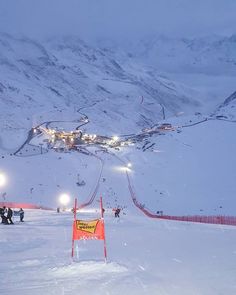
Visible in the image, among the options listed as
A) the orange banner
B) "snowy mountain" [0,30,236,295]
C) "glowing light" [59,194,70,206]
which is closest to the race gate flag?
the orange banner

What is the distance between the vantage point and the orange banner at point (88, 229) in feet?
44.2

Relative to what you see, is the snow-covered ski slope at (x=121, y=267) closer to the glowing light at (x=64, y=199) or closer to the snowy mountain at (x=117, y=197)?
the snowy mountain at (x=117, y=197)

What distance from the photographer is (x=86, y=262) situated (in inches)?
551

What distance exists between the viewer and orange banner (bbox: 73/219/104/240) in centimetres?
1348

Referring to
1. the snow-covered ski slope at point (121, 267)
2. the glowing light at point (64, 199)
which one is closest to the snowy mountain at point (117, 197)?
the snow-covered ski slope at point (121, 267)

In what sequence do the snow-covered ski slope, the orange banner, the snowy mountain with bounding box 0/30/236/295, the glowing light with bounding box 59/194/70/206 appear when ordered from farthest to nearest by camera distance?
the glowing light with bounding box 59/194/70/206 → the orange banner → the snowy mountain with bounding box 0/30/236/295 → the snow-covered ski slope

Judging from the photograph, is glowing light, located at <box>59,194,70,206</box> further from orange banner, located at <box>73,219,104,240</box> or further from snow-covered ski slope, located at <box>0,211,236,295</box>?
orange banner, located at <box>73,219,104,240</box>

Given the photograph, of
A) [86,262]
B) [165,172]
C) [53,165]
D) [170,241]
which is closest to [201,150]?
[165,172]

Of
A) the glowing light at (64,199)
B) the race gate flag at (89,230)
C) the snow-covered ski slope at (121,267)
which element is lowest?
the snow-covered ski slope at (121,267)

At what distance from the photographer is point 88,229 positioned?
13.6 meters

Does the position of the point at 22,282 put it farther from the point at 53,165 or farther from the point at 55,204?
the point at 53,165

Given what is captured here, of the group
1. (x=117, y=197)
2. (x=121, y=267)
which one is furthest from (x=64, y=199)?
(x=121, y=267)

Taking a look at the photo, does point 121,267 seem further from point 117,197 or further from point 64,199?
point 117,197

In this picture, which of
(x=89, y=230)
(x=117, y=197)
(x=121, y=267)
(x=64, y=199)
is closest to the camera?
(x=121, y=267)
